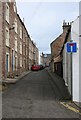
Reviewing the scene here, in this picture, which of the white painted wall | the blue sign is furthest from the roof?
the blue sign

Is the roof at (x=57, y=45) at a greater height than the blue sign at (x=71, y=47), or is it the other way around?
the roof at (x=57, y=45)

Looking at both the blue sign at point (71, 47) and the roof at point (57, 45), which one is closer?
the blue sign at point (71, 47)

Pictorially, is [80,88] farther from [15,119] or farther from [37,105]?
[15,119]

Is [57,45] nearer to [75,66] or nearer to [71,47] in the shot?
[75,66]

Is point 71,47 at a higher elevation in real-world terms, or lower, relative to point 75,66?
higher

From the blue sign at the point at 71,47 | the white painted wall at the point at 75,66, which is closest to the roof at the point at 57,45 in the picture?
the white painted wall at the point at 75,66

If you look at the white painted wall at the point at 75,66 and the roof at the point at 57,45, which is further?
the roof at the point at 57,45

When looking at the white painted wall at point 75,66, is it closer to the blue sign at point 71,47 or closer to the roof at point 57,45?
the blue sign at point 71,47

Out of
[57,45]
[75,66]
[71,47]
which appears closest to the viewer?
[71,47]

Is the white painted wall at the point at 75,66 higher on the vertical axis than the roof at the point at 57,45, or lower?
lower

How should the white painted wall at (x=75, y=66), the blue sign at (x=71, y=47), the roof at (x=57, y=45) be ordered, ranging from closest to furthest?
the blue sign at (x=71, y=47) → the white painted wall at (x=75, y=66) → the roof at (x=57, y=45)

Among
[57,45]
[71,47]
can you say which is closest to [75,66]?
[71,47]

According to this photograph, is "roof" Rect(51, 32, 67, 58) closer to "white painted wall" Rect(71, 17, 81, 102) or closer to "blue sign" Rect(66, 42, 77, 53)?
"white painted wall" Rect(71, 17, 81, 102)

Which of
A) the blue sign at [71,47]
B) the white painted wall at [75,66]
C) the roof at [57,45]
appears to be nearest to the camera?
the blue sign at [71,47]
